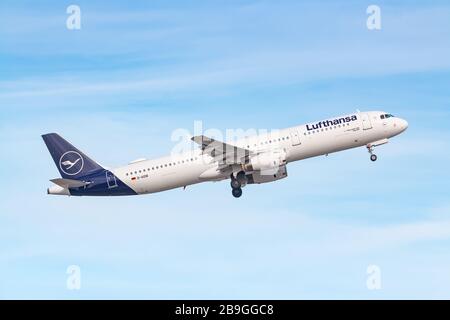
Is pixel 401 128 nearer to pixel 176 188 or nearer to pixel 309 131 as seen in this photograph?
pixel 309 131

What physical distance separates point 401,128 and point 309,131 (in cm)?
965

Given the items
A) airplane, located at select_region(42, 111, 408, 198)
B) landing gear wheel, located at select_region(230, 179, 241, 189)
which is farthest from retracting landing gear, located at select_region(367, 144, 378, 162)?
landing gear wheel, located at select_region(230, 179, 241, 189)

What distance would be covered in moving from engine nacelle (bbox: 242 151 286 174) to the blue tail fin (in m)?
16.5

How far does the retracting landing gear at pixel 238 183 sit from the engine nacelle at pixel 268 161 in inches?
90.5

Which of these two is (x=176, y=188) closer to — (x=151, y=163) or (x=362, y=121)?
(x=151, y=163)

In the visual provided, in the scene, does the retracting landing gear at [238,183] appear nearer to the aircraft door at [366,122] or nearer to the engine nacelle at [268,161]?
the engine nacelle at [268,161]

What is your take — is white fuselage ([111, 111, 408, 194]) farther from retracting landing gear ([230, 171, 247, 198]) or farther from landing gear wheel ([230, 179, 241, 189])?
landing gear wheel ([230, 179, 241, 189])

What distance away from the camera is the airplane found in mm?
119125

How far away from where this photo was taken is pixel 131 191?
124m

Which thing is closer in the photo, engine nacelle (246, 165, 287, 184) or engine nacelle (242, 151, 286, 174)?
engine nacelle (242, 151, 286, 174)

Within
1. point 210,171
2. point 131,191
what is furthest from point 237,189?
point 131,191

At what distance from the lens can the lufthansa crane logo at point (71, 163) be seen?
124m

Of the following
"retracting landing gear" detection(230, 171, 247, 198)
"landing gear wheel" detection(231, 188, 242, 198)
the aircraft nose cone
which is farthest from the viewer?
"landing gear wheel" detection(231, 188, 242, 198)

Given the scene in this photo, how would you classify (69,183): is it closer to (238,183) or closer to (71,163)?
(71,163)
